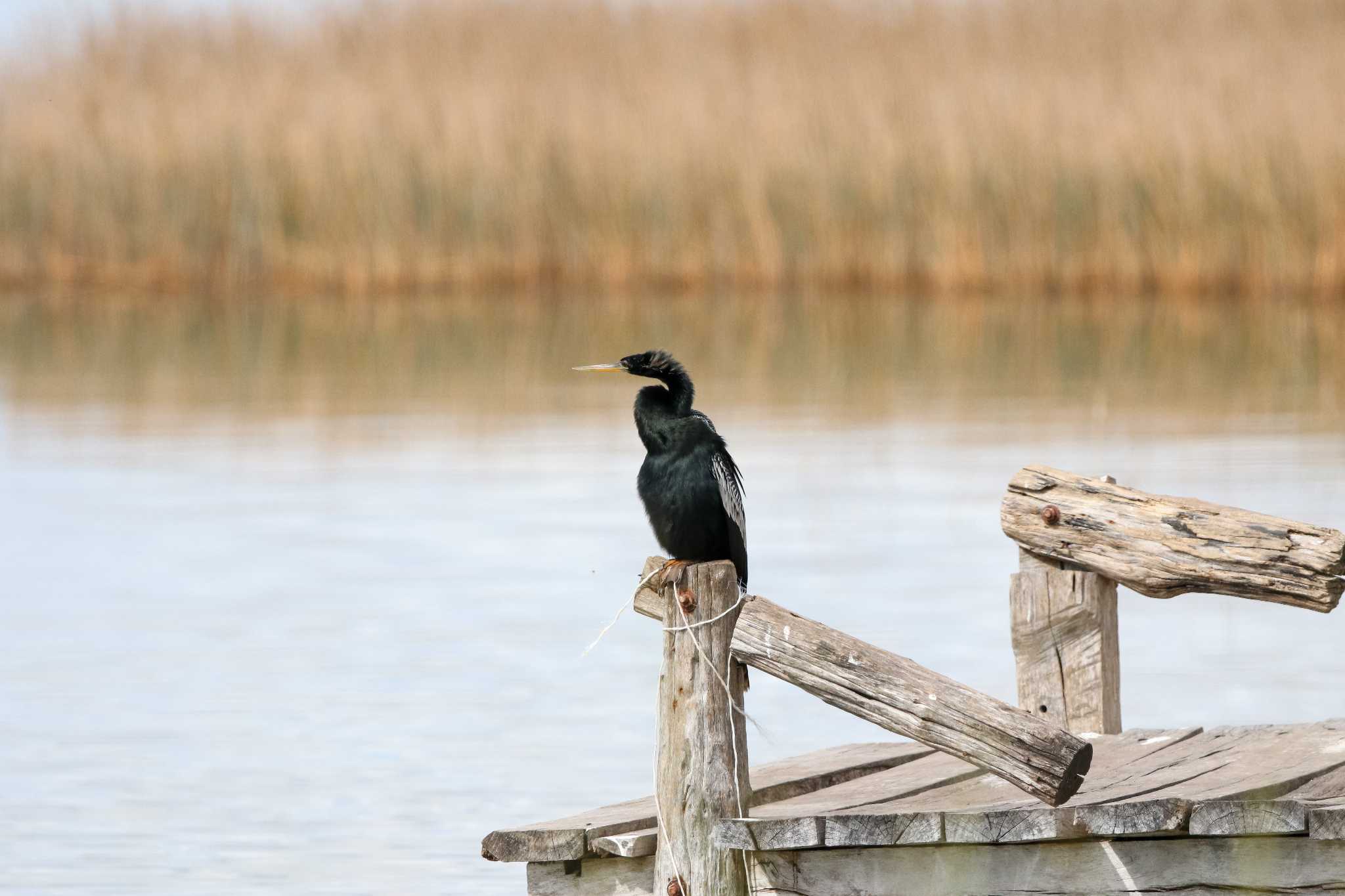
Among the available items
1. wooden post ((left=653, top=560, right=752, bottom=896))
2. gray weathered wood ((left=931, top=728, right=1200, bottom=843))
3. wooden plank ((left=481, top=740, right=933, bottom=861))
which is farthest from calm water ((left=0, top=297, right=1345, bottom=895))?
gray weathered wood ((left=931, top=728, right=1200, bottom=843))

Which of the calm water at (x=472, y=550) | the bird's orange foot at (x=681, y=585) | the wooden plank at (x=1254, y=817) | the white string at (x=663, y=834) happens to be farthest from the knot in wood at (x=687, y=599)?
the calm water at (x=472, y=550)

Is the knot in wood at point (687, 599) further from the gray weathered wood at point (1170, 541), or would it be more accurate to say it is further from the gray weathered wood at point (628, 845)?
the gray weathered wood at point (1170, 541)

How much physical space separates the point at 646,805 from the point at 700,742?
0.35 meters

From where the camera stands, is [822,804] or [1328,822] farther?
[822,804]

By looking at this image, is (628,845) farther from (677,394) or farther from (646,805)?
(677,394)

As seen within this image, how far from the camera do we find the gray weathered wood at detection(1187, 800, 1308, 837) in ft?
12.8

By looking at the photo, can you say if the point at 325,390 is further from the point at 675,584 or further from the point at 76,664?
the point at 675,584

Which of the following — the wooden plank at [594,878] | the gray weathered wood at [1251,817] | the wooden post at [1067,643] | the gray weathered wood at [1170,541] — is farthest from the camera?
the wooden post at [1067,643]

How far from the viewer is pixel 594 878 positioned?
4.32m

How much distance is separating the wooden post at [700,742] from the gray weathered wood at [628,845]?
0.09 feet

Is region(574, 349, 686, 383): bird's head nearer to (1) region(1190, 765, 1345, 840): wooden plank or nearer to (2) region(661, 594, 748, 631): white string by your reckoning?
(2) region(661, 594, 748, 631): white string

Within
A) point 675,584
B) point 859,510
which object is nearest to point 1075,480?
point 675,584

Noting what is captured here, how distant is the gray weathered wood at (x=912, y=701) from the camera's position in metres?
3.95

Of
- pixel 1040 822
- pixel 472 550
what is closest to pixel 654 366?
pixel 1040 822
